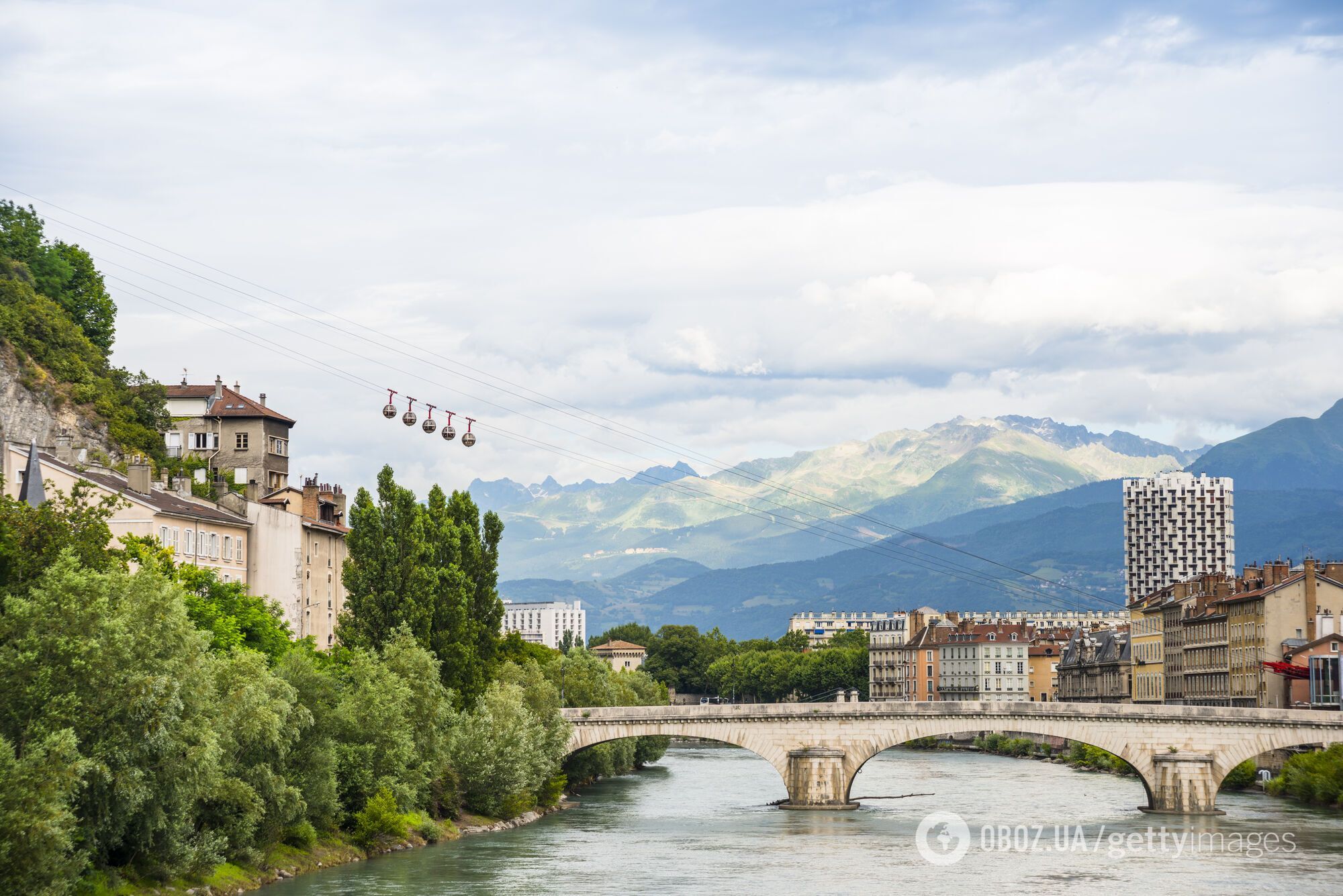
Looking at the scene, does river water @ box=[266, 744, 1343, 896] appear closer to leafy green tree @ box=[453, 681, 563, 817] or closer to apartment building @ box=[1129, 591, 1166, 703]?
leafy green tree @ box=[453, 681, 563, 817]

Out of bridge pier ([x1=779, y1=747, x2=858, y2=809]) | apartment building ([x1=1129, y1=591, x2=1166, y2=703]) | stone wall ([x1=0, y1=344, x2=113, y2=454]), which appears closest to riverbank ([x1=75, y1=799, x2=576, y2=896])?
bridge pier ([x1=779, y1=747, x2=858, y2=809])

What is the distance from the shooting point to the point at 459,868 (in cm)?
6097

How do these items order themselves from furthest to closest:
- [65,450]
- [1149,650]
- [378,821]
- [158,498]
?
[1149,650]
[65,450]
[158,498]
[378,821]

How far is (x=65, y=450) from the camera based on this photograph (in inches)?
3359

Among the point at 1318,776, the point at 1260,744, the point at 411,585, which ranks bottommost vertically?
the point at 1318,776

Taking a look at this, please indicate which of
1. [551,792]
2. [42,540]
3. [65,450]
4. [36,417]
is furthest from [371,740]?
[36,417]

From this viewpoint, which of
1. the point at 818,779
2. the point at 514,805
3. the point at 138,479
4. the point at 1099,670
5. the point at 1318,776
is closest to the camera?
the point at 514,805

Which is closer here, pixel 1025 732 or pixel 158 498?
pixel 158 498

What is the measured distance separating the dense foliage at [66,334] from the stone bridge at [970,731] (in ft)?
114

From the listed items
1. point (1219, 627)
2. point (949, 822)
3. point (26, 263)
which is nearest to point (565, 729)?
point (949, 822)

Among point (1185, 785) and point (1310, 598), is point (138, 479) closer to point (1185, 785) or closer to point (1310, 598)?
point (1185, 785)

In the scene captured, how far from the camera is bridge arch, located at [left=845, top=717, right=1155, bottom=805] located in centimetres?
8812

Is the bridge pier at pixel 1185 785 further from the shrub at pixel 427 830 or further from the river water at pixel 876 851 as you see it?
the shrub at pixel 427 830

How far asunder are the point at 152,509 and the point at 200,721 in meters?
29.7
